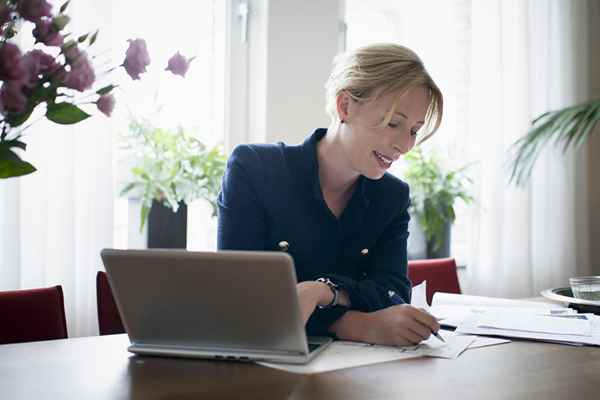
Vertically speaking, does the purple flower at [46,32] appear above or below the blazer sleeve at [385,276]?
above

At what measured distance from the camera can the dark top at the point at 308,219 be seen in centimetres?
169

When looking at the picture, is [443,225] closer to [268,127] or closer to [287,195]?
[268,127]

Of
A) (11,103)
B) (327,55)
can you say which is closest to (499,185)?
(327,55)

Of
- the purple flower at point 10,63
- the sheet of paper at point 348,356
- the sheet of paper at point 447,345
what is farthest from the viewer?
the sheet of paper at point 447,345

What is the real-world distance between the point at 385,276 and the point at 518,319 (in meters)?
0.31

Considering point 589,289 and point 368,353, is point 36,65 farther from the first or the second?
point 589,289

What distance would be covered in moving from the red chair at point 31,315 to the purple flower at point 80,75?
853 millimetres

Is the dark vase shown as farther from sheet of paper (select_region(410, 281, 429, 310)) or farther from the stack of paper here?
sheet of paper (select_region(410, 281, 429, 310))

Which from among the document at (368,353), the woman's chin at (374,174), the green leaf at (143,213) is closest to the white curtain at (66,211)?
the green leaf at (143,213)

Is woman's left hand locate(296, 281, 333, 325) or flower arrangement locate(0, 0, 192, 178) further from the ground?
flower arrangement locate(0, 0, 192, 178)

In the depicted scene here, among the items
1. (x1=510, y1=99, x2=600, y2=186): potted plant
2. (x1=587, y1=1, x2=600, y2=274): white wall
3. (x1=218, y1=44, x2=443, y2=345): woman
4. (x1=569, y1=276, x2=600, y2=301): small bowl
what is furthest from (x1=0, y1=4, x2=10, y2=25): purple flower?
(x1=587, y1=1, x2=600, y2=274): white wall

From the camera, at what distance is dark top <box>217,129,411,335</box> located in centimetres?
169

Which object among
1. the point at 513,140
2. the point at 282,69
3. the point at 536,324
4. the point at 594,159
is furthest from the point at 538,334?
the point at 594,159

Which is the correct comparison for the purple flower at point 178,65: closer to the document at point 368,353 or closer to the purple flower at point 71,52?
the purple flower at point 71,52
